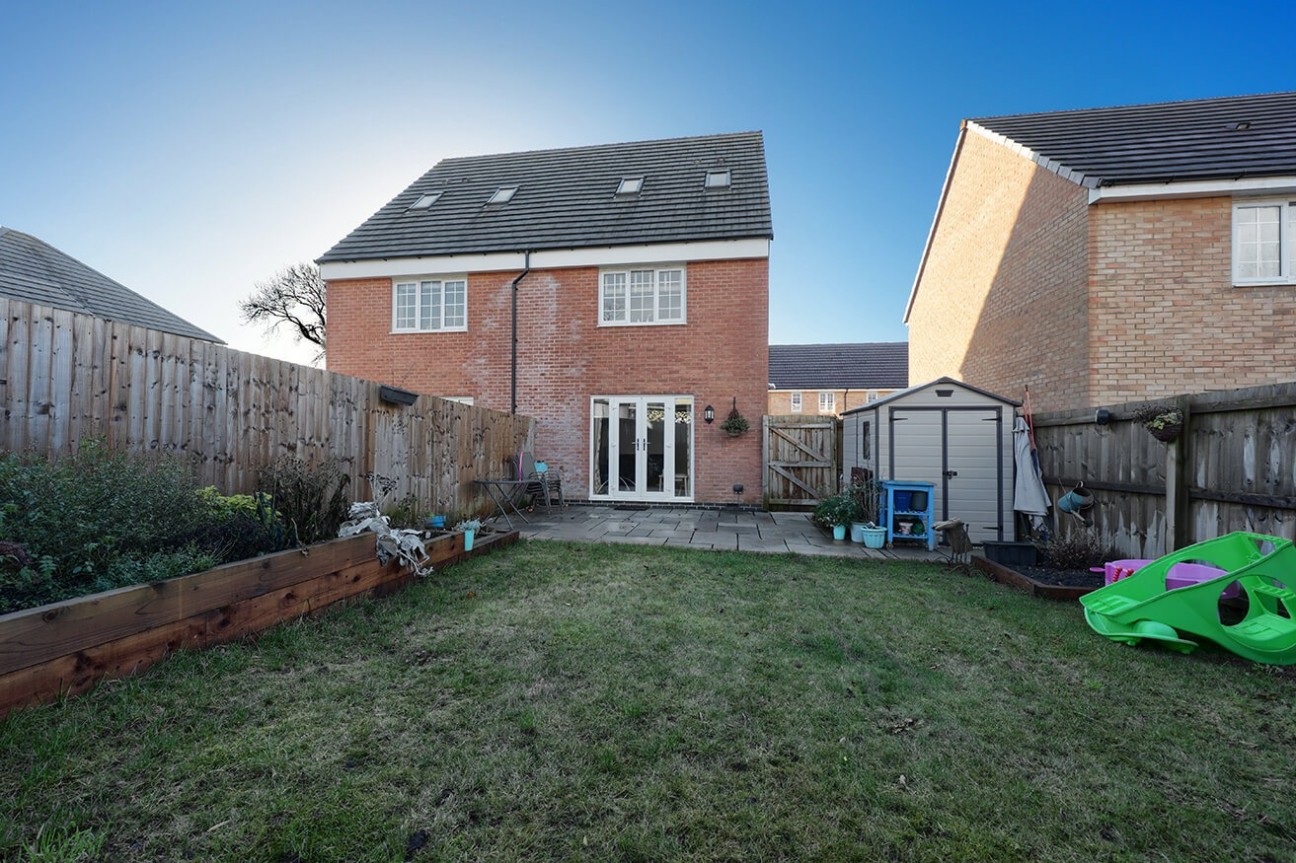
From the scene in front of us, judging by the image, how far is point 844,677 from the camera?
9.50ft

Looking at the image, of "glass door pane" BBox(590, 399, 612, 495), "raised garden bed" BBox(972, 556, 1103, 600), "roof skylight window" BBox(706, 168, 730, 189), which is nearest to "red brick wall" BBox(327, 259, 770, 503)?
"glass door pane" BBox(590, 399, 612, 495)

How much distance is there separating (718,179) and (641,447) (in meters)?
6.89

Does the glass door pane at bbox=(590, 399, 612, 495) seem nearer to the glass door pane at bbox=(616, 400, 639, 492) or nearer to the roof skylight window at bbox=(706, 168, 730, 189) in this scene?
the glass door pane at bbox=(616, 400, 639, 492)

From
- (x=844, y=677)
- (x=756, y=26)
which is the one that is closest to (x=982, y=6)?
(x=756, y=26)

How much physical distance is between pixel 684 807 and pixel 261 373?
478 cm

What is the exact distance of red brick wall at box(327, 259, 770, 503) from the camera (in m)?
10.8

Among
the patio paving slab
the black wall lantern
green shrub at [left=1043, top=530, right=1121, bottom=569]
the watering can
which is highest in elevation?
the black wall lantern

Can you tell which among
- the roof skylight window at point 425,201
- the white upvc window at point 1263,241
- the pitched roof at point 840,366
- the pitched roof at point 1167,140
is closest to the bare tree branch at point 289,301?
the roof skylight window at point 425,201

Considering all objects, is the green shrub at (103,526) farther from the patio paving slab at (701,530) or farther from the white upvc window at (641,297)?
the white upvc window at (641,297)

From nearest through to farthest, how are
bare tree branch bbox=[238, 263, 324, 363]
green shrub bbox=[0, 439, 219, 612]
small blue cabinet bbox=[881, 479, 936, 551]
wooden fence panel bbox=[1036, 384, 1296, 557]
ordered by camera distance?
green shrub bbox=[0, 439, 219, 612] → wooden fence panel bbox=[1036, 384, 1296, 557] → small blue cabinet bbox=[881, 479, 936, 551] → bare tree branch bbox=[238, 263, 324, 363]

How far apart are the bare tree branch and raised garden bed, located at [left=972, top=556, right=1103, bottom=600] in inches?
1097

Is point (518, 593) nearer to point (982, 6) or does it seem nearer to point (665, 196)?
point (665, 196)

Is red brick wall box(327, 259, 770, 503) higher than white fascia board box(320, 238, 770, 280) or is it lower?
lower

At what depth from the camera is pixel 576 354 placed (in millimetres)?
11477
